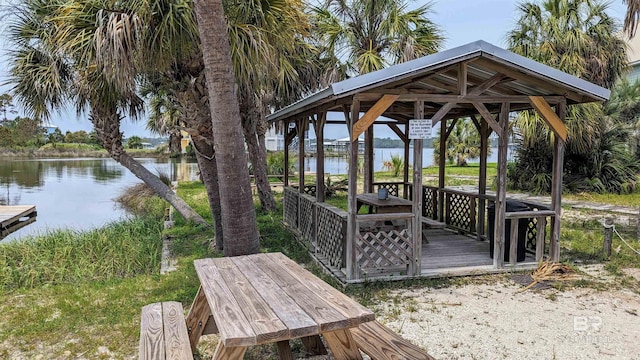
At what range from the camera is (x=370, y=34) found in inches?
419

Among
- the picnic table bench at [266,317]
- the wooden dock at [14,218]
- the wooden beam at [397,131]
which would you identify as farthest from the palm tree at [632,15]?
the wooden dock at [14,218]

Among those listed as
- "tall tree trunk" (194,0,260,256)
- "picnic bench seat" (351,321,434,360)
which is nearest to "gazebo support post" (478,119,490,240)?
"tall tree trunk" (194,0,260,256)

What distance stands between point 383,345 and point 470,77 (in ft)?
14.9

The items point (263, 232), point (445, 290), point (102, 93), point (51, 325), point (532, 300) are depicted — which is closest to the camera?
point (51, 325)

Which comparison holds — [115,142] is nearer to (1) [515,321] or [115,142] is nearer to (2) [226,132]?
(2) [226,132]

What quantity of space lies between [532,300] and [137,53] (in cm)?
547

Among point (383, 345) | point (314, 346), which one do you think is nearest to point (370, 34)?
point (314, 346)

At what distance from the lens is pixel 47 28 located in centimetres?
809

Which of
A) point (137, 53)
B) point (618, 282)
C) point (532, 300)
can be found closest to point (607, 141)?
point (618, 282)

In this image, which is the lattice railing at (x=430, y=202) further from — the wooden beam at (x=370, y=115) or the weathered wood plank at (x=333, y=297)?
the weathered wood plank at (x=333, y=297)

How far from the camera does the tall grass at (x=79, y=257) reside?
19.2 feet

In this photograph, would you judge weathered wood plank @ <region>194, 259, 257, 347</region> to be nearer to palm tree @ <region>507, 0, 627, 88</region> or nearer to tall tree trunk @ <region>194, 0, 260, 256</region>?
tall tree trunk @ <region>194, 0, 260, 256</region>

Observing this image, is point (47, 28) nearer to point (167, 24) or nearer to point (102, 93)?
point (102, 93)

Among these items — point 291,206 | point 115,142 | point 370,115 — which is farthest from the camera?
point 115,142
